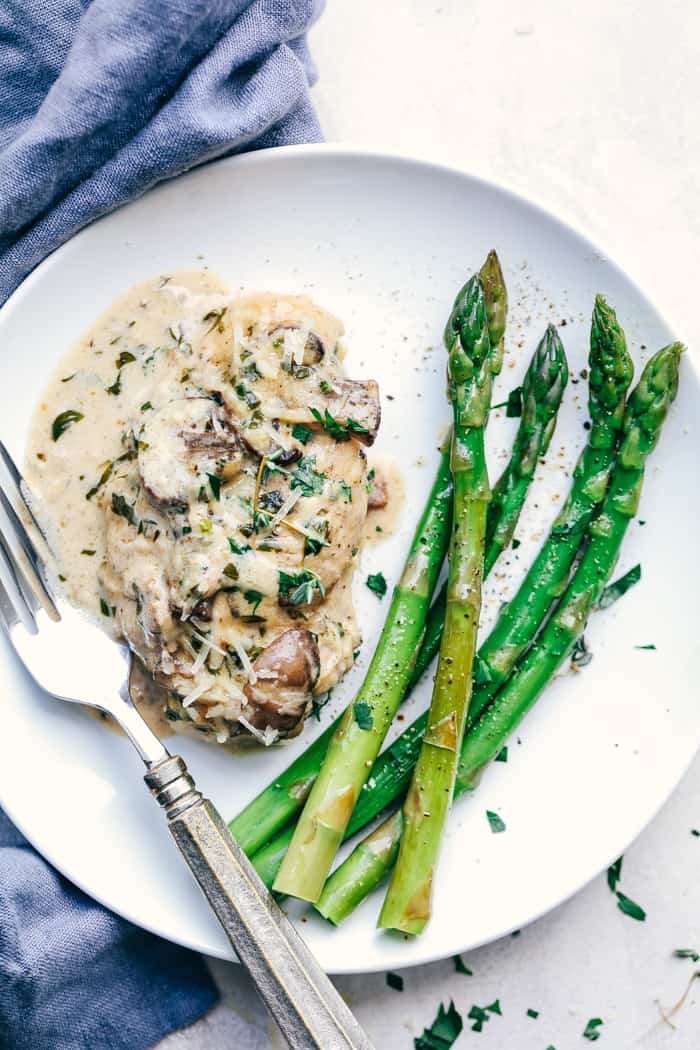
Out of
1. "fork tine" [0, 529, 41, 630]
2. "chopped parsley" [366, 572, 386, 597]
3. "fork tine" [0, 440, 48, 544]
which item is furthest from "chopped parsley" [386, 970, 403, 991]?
"fork tine" [0, 440, 48, 544]

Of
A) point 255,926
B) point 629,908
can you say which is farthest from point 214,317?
point 629,908

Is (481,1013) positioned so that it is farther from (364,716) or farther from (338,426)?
(338,426)

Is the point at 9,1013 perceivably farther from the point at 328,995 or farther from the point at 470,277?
the point at 470,277

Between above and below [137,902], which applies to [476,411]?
above

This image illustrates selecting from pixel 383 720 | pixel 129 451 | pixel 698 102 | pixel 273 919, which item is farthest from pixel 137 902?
pixel 698 102

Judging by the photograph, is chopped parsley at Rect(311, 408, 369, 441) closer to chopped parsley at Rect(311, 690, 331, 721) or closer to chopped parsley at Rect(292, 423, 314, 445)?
chopped parsley at Rect(292, 423, 314, 445)

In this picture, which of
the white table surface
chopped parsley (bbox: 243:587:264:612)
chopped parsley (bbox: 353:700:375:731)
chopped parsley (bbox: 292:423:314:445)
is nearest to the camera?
chopped parsley (bbox: 243:587:264:612)
